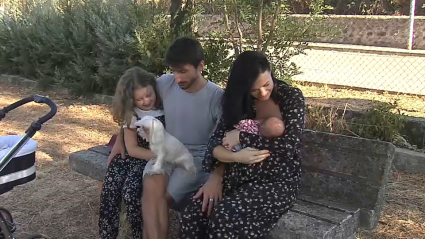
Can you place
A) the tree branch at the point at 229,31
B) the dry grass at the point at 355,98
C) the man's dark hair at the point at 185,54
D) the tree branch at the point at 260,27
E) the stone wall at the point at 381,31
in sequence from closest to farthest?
the man's dark hair at the point at 185,54, the tree branch at the point at 260,27, the tree branch at the point at 229,31, the dry grass at the point at 355,98, the stone wall at the point at 381,31

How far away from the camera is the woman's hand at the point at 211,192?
2.70 m

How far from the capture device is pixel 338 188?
297 cm

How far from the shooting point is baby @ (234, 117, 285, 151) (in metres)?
2.66

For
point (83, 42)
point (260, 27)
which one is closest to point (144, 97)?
point (260, 27)

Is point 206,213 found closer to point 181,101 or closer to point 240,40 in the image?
point 181,101

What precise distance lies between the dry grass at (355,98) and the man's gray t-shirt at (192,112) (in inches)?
133

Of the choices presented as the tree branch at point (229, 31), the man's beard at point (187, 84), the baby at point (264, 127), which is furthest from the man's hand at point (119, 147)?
the tree branch at point (229, 31)

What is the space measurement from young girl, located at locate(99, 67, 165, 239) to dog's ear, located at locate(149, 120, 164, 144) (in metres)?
0.09

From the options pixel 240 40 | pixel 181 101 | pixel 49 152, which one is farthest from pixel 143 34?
pixel 181 101

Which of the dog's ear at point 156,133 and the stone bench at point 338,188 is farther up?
the dog's ear at point 156,133

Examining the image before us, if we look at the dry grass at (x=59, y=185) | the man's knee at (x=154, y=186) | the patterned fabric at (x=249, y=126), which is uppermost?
the patterned fabric at (x=249, y=126)

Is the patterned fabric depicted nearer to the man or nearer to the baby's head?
the baby's head

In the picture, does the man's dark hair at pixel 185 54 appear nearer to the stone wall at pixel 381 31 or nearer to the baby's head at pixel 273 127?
the baby's head at pixel 273 127

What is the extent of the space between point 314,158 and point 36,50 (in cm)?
707
